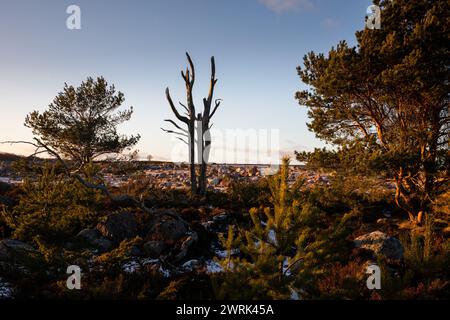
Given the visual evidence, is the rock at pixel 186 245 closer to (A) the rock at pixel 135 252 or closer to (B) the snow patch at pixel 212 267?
(B) the snow patch at pixel 212 267

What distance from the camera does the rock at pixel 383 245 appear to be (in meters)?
7.21

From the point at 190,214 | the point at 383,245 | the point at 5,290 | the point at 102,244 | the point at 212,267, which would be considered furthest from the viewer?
the point at 190,214

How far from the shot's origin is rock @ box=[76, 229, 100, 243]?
7.88m

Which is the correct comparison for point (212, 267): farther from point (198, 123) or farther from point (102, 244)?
point (198, 123)

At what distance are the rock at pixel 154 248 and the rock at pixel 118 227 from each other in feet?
4.40

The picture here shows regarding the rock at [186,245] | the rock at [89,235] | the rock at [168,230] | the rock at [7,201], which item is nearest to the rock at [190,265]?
the rock at [186,245]

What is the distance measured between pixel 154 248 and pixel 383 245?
6.61 meters

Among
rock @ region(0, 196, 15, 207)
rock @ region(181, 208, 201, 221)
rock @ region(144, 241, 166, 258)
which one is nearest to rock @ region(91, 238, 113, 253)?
rock @ region(144, 241, 166, 258)

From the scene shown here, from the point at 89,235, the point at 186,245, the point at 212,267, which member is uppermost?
the point at 89,235

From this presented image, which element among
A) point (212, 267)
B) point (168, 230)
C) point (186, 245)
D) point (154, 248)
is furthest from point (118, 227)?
point (212, 267)

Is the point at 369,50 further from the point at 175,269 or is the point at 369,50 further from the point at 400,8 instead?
the point at 175,269

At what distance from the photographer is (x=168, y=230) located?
28.1 feet

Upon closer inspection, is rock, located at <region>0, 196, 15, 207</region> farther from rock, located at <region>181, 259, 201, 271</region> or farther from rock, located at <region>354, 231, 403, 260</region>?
rock, located at <region>354, 231, 403, 260</region>

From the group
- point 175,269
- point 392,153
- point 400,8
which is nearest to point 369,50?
point 400,8
